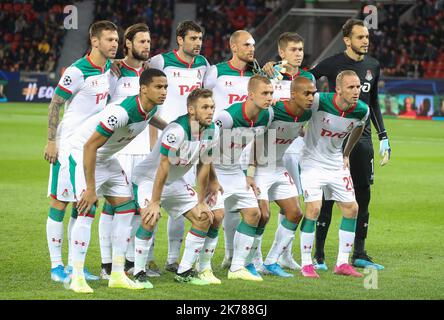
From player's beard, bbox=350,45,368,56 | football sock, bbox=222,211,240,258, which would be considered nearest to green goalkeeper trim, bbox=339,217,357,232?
football sock, bbox=222,211,240,258

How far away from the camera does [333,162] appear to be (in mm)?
9430

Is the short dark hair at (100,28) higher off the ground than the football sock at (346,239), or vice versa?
the short dark hair at (100,28)

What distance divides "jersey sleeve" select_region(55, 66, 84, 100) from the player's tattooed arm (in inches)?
2.0

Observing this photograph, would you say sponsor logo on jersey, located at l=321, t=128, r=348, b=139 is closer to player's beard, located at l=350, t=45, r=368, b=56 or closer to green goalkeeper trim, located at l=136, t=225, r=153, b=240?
player's beard, located at l=350, t=45, r=368, b=56

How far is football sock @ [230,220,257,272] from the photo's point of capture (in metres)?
8.92

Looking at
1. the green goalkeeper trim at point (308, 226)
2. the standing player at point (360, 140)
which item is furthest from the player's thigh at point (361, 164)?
the green goalkeeper trim at point (308, 226)

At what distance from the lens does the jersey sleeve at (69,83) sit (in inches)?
340

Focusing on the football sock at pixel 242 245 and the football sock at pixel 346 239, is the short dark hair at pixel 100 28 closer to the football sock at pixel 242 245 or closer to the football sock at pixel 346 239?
the football sock at pixel 242 245

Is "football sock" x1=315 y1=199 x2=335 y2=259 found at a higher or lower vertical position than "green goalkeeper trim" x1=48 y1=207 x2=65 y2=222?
lower

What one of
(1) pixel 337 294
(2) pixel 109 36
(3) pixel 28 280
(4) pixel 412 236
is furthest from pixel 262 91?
(4) pixel 412 236

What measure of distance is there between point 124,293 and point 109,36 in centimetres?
240


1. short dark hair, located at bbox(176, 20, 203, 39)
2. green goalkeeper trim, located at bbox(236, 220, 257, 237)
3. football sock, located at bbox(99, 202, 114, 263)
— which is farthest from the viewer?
short dark hair, located at bbox(176, 20, 203, 39)

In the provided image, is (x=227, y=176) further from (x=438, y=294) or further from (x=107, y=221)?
(x=438, y=294)

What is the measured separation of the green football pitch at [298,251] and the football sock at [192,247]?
0.22m
